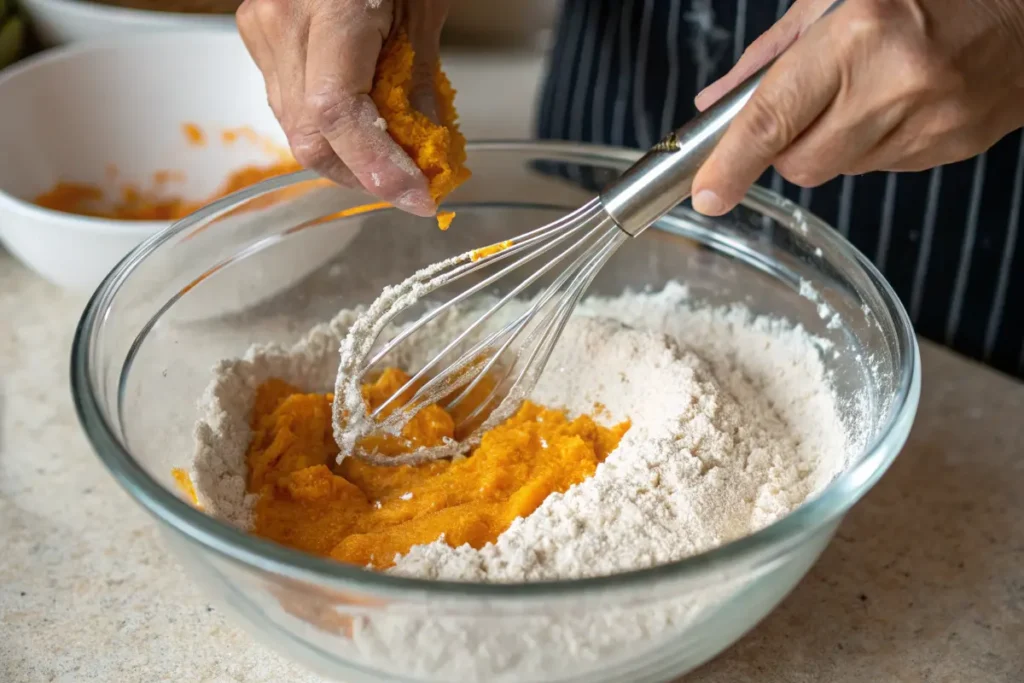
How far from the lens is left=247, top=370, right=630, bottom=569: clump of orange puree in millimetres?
786

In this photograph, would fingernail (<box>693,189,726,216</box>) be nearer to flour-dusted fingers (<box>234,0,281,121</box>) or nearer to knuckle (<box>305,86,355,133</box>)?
knuckle (<box>305,86,355,133</box>)

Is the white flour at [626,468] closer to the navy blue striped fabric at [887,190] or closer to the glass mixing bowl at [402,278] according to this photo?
the glass mixing bowl at [402,278]

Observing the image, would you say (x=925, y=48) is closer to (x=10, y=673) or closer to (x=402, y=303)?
(x=402, y=303)

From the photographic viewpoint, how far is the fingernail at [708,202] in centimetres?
68

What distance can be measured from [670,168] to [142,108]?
97 centimetres

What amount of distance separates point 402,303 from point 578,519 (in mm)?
254

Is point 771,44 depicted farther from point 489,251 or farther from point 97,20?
point 97,20

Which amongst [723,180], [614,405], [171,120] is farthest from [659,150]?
[171,120]

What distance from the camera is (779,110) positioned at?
0.65m

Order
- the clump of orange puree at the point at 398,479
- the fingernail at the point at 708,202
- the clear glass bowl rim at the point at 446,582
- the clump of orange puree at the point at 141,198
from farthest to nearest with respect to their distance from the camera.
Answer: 1. the clump of orange puree at the point at 141,198
2. the clump of orange puree at the point at 398,479
3. the fingernail at the point at 708,202
4. the clear glass bowl rim at the point at 446,582

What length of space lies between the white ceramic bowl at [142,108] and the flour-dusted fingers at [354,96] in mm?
589

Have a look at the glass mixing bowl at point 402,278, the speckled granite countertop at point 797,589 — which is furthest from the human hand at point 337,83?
the speckled granite countertop at point 797,589

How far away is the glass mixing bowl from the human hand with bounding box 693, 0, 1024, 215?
18cm

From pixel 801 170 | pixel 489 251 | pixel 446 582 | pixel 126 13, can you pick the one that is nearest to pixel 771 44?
pixel 801 170
